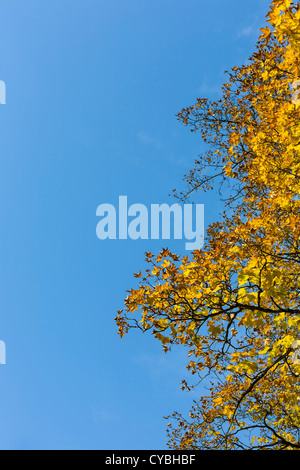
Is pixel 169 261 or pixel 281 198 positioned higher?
pixel 281 198

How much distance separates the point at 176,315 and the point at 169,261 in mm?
762

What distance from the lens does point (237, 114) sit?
1104 centimetres

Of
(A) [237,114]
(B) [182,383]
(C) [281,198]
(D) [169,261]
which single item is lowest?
(B) [182,383]
